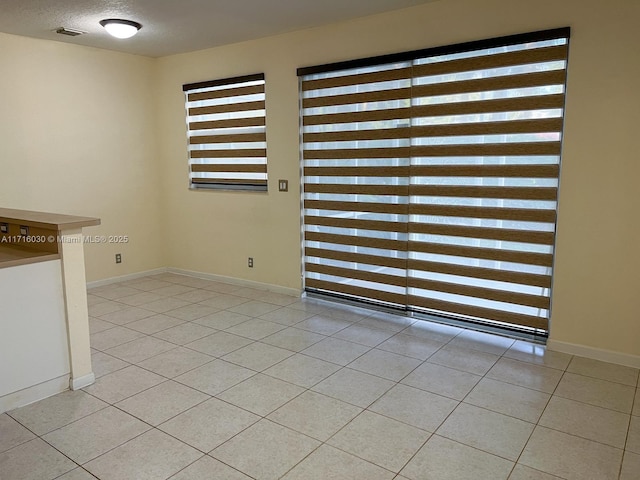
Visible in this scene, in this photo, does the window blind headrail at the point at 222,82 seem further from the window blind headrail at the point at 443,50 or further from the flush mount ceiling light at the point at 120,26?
the flush mount ceiling light at the point at 120,26

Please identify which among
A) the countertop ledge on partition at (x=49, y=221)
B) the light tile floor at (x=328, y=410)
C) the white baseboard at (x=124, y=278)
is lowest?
the light tile floor at (x=328, y=410)

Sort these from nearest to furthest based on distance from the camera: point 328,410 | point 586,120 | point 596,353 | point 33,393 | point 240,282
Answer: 1. point 328,410
2. point 33,393
3. point 586,120
4. point 596,353
5. point 240,282

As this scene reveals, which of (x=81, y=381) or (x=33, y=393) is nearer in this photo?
(x=33, y=393)

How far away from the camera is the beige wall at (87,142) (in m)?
4.79

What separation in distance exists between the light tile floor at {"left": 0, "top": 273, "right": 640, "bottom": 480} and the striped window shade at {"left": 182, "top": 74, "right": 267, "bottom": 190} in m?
1.90

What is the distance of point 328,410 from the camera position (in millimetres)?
2797

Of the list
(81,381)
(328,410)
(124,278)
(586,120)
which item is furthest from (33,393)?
(586,120)

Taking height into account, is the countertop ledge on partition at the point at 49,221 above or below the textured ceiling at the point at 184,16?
below

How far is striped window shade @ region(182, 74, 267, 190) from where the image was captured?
5184mm

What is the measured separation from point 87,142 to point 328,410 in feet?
14.1

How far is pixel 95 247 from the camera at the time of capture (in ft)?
18.2

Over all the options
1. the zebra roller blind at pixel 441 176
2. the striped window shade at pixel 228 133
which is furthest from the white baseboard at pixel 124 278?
the zebra roller blind at pixel 441 176

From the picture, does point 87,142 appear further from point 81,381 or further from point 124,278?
point 81,381

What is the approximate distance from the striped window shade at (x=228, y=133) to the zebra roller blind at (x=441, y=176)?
0.63 m
